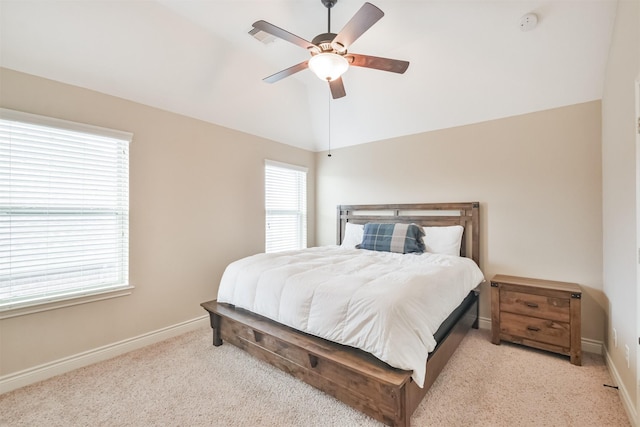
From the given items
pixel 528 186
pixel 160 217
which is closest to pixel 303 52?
pixel 160 217

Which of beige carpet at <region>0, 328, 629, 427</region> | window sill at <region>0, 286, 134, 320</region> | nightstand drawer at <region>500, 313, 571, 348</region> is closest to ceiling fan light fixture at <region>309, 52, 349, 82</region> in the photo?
beige carpet at <region>0, 328, 629, 427</region>

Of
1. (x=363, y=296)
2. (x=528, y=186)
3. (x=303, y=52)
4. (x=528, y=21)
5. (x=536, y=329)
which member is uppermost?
(x=303, y=52)

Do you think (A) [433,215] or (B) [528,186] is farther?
(A) [433,215]

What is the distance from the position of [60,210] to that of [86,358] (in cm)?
128

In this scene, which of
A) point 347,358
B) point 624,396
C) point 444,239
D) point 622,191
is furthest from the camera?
point 444,239

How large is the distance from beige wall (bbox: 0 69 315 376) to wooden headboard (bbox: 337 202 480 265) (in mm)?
1517

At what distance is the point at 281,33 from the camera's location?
1821 millimetres

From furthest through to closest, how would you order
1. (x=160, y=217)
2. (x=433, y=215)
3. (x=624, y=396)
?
(x=433, y=215), (x=160, y=217), (x=624, y=396)

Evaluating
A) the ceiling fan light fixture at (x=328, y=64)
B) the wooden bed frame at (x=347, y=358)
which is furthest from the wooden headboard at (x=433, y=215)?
the ceiling fan light fixture at (x=328, y=64)

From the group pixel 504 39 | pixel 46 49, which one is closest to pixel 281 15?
pixel 46 49

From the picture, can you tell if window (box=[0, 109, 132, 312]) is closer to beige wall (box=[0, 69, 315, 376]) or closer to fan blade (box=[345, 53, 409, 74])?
beige wall (box=[0, 69, 315, 376])

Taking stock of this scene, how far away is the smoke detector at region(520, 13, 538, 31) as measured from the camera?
2.18m

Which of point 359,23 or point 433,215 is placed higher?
point 359,23

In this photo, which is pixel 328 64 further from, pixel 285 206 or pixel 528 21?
pixel 285 206
